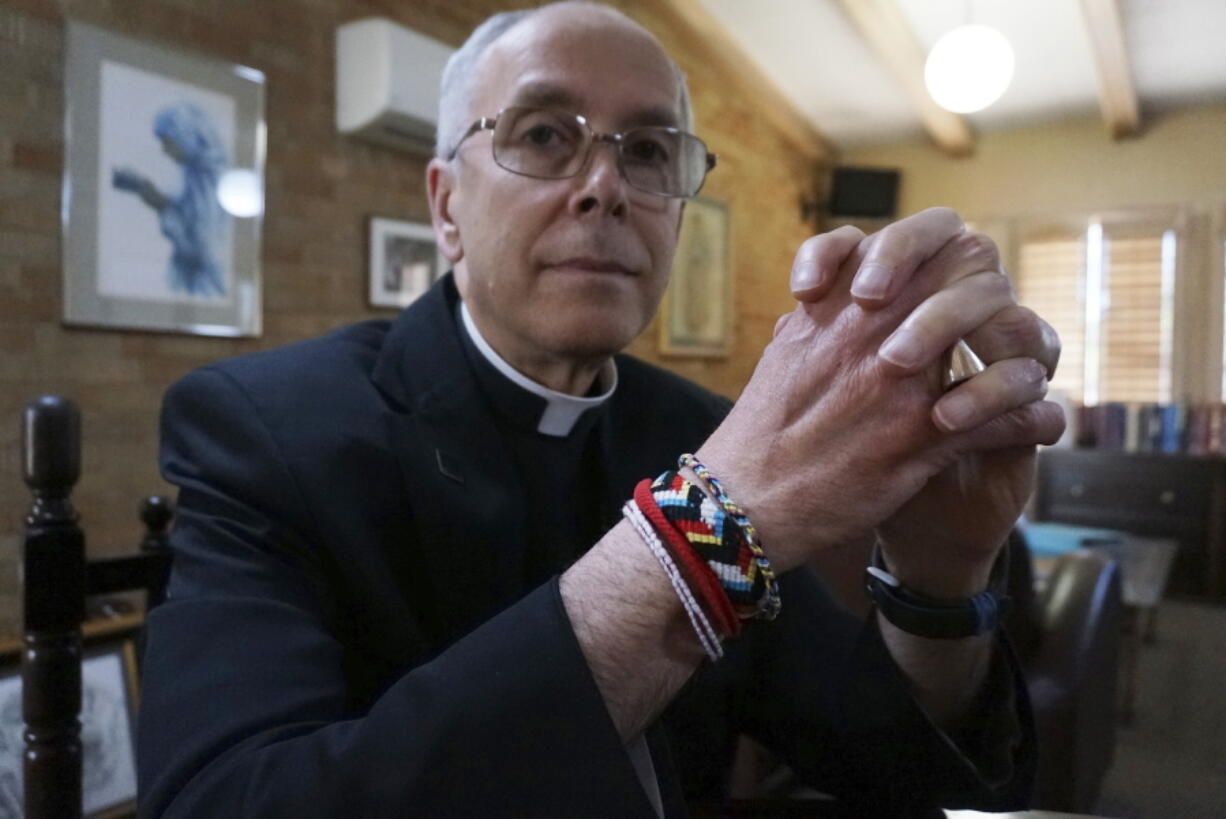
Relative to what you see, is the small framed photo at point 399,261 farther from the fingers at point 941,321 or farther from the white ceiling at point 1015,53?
the fingers at point 941,321

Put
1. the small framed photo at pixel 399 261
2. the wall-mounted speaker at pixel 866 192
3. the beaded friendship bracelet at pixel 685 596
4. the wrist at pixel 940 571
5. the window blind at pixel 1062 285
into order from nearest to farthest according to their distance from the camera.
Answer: the beaded friendship bracelet at pixel 685 596
the wrist at pixel 940 571
the small framed photo at pixel 399 261
the window blind at pixel 1062 285
the wall-mounted speaker at pixel 866 192

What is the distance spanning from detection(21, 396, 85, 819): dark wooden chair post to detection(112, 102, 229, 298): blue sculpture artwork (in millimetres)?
1983

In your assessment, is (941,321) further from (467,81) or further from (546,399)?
(467,81)

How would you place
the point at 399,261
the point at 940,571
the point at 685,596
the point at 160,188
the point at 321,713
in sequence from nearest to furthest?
the point at 685,596 < the point at 321,713 < the point at 940,571 < the point at 160,188 < the point at 399,261

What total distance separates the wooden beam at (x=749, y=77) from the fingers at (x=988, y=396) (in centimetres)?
503

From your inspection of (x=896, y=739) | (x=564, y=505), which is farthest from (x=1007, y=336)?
(x=564, y=505)

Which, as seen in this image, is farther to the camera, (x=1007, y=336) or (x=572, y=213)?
(x=572, y=213)

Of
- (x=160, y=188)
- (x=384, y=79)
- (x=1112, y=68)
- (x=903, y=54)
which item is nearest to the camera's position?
(x=160, y=188)

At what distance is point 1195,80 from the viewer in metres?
5.43

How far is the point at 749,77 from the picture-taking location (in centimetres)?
588

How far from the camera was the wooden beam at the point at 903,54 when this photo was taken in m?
4.97

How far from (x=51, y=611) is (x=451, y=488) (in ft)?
1.44

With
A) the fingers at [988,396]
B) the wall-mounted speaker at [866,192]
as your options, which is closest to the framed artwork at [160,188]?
the fingers at [988,396]

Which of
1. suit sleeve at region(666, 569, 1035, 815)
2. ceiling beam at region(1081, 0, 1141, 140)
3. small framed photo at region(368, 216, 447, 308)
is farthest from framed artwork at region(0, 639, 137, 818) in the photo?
ceiling beam at region(1081, 0, 1141, 140)
